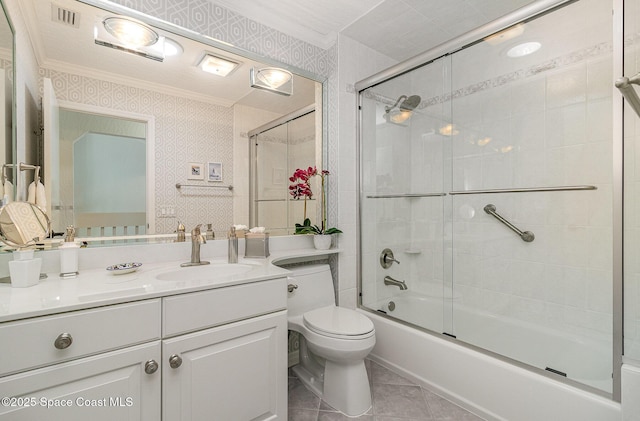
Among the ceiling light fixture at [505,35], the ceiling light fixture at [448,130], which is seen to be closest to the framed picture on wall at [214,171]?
the ceiling light fixture at [448,130]

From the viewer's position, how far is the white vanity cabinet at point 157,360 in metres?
0.84

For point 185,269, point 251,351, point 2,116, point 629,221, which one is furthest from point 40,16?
point 629,221

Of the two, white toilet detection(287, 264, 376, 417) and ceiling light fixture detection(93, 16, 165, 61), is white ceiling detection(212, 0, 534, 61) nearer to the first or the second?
ceiling light fixture detection(93, 16, 165, 61)

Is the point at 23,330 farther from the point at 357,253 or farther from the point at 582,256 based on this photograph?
the point at 582,256

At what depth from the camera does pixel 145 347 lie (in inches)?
39.8

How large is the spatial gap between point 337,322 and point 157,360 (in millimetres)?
907

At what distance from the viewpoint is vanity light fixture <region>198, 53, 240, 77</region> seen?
1737mm

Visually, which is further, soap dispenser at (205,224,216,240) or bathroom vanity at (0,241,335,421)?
soap dispenser at (205,224,216,240)

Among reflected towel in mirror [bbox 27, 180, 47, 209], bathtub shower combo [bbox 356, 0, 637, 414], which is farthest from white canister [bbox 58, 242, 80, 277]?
bathtub shower combo [bbox 356, 0, 637, 414]

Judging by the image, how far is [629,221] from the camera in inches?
44.6

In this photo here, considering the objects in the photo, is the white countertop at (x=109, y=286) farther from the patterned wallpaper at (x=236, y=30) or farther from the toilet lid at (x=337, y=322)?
the patterned wallpaper at (x=236, y=30)

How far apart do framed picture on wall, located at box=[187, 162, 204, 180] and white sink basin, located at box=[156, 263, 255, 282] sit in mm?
524

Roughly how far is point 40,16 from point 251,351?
1.76 metres

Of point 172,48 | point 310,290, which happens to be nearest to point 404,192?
point 310,290
